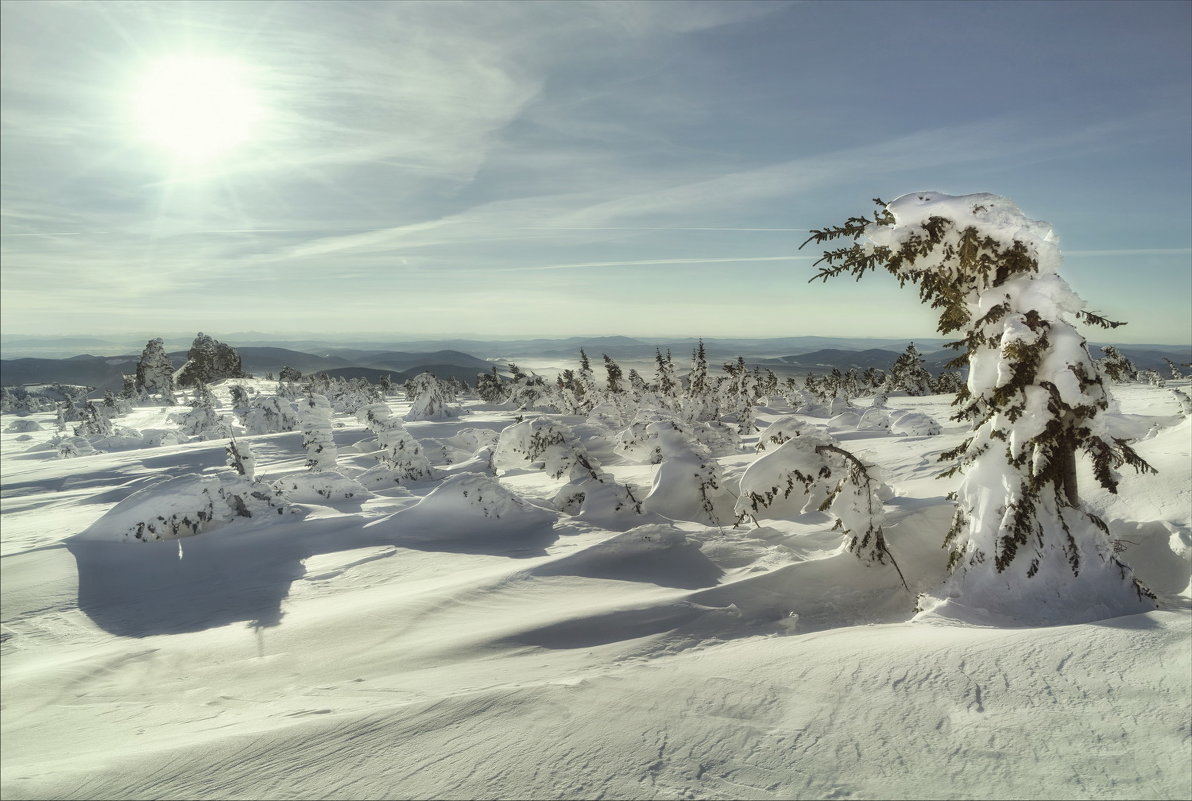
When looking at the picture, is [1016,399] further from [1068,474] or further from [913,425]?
[913,425]

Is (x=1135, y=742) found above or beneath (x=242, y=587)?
above

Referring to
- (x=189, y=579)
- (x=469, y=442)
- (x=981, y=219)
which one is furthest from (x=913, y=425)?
(x=189, y=579)

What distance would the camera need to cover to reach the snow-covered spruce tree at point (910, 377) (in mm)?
50500

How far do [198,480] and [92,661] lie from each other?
6.77 meters

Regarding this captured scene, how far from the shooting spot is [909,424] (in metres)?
19.9

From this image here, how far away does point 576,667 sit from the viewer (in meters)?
4.40

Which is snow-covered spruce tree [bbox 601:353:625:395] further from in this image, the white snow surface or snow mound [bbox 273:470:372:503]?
the white snow surface

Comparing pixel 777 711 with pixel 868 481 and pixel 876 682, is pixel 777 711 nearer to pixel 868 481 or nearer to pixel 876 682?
pixel 876 682

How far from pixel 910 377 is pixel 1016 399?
2348 inches

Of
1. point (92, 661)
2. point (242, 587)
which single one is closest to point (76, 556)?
point (242, 587)

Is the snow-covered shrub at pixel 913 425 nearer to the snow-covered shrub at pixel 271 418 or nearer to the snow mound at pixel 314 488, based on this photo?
the snow mound at pixel 314 488

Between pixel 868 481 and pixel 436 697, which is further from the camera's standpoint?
pixel 868 481

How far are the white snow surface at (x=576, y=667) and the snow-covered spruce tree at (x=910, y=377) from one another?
45.2 metres

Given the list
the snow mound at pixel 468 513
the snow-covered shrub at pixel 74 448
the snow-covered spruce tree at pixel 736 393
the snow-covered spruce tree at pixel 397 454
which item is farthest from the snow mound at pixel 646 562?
the snow-covered shrub at pixel 74 448
